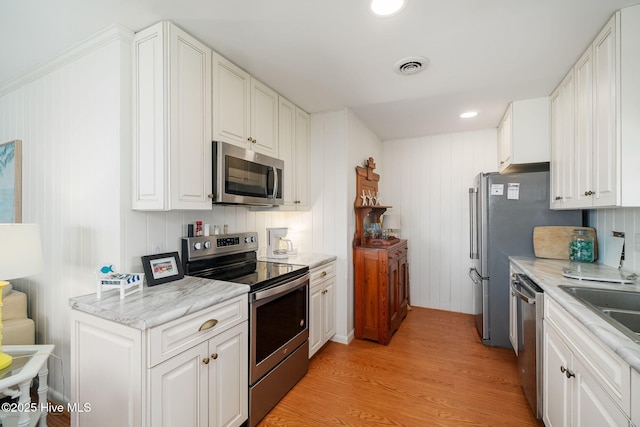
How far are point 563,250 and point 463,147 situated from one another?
1779mm

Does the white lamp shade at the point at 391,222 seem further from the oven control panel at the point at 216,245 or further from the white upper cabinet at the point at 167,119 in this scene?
the white upper cabinet at the point at 167,119

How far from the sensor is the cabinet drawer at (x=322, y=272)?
246 centimetres

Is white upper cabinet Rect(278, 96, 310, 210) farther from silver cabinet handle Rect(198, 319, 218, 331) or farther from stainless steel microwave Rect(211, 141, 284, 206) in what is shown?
silver cabinet handle Rect(198, 319, 218, 331)

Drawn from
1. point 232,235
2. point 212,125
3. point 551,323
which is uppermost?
point 212,125

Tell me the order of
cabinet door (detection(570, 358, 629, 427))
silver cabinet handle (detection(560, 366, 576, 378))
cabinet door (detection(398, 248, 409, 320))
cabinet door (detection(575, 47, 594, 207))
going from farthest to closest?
cabinet door (detection(398, 248, 409, 320))
cabinet door (detection(575, 47, 594, 207))
silver cabinet handle (detection(560, 366, 576, 378))
cabinet door (detection(570, 358, 629, 427))

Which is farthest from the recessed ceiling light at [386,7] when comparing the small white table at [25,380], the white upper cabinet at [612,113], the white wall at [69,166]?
the small white table at [25,380]

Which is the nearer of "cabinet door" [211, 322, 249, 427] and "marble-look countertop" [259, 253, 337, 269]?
"cabinet door" [211, 322, 249, 427]

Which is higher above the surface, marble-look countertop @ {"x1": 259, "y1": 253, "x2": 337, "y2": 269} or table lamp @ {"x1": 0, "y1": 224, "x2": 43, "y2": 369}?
table lamp @ {"x1": 0, "y1": 224, "x2": 43, "y2": 369}

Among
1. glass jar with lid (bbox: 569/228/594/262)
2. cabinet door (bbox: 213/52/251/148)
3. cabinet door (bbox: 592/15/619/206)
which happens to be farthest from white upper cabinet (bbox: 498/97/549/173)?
cabinet door (bbox: 213/52/251/148)

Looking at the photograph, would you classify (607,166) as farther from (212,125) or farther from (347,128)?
(212,125)

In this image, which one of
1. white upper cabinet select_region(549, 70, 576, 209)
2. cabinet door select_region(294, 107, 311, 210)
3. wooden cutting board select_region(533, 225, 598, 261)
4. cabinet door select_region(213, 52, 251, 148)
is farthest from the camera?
cabinet door select_region(294, 107, 311, 210)

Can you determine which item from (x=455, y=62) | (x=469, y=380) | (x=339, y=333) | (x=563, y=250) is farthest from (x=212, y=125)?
(x=563, y=250)

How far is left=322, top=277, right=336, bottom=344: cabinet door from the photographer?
267 centimetres

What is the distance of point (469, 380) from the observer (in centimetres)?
224
